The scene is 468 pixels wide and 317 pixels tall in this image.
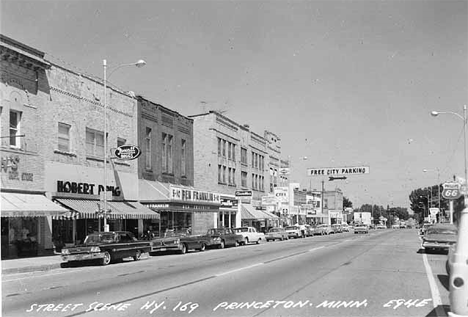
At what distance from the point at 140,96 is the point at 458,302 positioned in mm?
30967

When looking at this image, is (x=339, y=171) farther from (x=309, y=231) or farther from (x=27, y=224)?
(x=27, y=224)

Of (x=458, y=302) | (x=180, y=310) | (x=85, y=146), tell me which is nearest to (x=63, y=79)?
(x=85, y=146)

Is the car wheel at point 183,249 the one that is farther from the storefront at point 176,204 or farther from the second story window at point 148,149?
the second story window at point 148,149

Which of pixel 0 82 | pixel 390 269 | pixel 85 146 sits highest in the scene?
pixel 0 82

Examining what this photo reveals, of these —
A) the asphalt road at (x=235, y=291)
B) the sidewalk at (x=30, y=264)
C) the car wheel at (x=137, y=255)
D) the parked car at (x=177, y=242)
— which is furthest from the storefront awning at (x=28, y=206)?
the parked car at (x=177, y=242)

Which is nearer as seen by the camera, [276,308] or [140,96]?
[276,308]

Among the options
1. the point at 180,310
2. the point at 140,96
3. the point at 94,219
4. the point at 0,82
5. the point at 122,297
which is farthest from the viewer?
the point at 140,96

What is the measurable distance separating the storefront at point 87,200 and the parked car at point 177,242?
2847mm

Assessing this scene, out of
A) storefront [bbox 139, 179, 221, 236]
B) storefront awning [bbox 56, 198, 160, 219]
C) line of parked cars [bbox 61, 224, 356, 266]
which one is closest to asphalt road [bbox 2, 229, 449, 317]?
line of parked cars [bbox 61, 224, 356, 266]

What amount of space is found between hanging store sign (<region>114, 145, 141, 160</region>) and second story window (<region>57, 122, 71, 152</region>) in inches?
119

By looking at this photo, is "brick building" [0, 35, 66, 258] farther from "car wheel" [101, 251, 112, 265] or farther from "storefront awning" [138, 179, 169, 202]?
A: "storefront awning" [138, 179, 169, 202]

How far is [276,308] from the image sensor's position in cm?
1004

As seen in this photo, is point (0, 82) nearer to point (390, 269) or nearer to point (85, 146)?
point (85, 146)

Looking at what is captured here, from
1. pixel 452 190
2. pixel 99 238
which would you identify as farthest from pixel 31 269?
pixel 452 190
